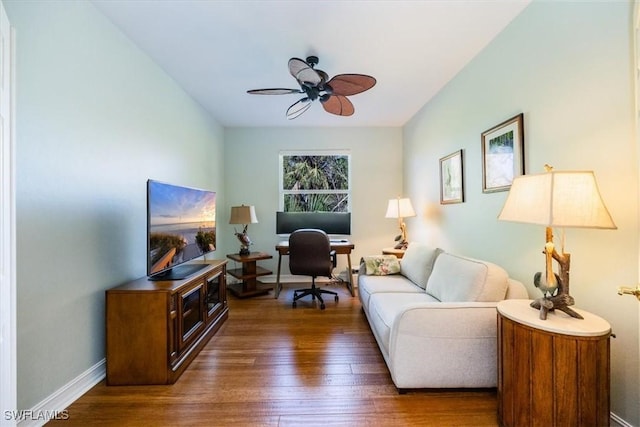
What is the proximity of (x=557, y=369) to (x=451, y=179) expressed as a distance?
199cm

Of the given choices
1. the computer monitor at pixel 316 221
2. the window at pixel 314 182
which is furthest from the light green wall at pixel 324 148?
the computer monitor at pixel 316 221

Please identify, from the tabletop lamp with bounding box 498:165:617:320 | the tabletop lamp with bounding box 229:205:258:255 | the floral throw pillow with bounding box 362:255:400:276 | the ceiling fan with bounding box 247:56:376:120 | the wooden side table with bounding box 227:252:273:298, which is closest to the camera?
the tabletop lamp with bounding box 498:165:617:320

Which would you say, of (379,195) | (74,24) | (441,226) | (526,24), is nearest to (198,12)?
(74,24)

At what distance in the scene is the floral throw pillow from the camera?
3.04m

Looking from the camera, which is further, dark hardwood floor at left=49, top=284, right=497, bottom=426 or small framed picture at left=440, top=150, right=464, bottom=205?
small framed picture at left=440, top=150, right=464, bottom=205

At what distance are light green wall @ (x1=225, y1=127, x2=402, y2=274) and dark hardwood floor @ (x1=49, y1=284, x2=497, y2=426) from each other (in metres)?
2.16

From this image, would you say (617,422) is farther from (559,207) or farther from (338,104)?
(338,104)

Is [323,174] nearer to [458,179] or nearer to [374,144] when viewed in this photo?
[374,144]

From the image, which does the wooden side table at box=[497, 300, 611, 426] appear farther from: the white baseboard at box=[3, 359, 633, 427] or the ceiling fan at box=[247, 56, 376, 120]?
the ceiling fan at box=[247, 56, 376, 120]

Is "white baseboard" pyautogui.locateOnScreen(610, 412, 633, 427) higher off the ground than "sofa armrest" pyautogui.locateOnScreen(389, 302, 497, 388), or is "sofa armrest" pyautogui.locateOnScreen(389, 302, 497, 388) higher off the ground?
"sofa armrest" pyautogui.locateOnScreen(389, 302, 497, 388)

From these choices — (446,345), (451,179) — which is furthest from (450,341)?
(451,179)

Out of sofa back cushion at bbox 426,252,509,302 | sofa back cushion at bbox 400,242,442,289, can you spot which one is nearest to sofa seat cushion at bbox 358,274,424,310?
sofa back cushion at bbox 400,242,442,289

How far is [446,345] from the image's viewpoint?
163 cm

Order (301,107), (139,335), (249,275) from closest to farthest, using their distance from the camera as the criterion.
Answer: (139,335) < (301,107) < (249,275)
